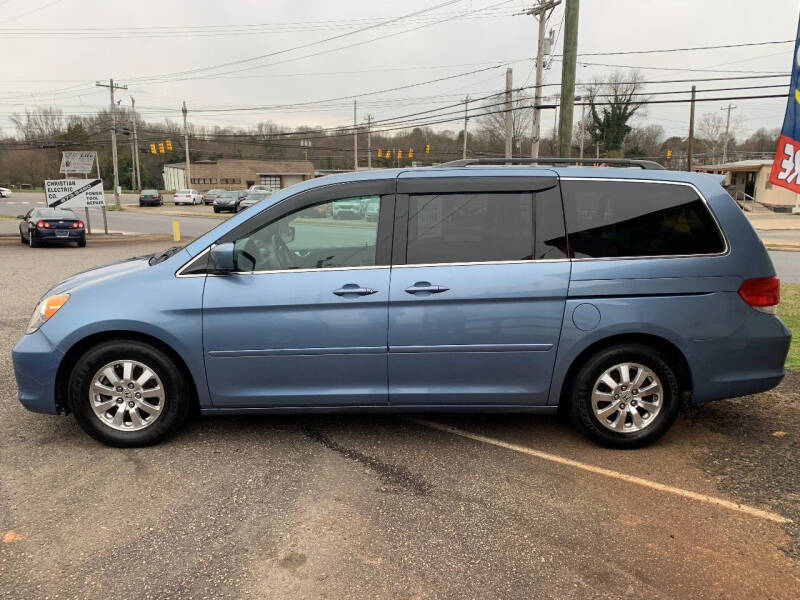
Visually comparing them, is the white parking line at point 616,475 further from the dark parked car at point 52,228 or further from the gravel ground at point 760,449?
the dark parked car at point 52,228

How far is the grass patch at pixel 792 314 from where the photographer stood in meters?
5.86

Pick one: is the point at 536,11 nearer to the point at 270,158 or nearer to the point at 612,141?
the point at 612,141

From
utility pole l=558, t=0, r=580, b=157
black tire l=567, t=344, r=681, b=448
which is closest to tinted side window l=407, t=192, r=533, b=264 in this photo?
black tire l=567, t=344, r=681, b=448

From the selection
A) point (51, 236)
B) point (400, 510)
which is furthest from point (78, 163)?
point (400, 510)

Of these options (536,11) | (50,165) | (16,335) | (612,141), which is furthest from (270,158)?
(16,335)

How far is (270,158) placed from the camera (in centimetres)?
10094

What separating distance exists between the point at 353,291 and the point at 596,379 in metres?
1.71

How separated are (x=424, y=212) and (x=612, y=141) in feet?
258

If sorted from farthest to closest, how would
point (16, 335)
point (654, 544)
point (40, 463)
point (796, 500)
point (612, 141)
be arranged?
point (612, 141) → point (16, 335) → point (40, 463) → point (796, 500) → point (654, 544)

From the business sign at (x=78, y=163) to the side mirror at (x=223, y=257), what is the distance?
21.3 meters

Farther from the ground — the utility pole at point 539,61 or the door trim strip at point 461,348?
the utility pole at point 539,61

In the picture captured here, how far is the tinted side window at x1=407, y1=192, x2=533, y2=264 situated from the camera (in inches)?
148

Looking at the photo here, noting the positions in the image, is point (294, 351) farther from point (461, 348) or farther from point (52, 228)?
point (52, 228)

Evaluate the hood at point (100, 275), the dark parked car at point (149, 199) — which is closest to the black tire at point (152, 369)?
the hood at point (100, 275)
